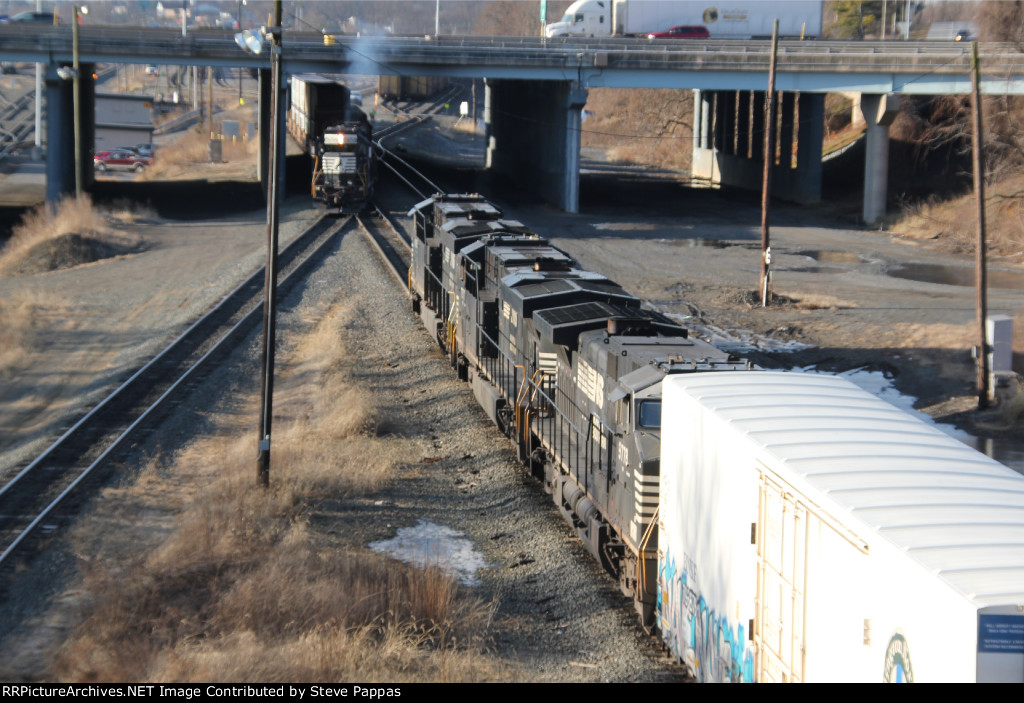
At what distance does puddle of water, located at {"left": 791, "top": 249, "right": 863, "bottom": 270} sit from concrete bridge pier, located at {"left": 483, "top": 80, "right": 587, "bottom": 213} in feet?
45.3

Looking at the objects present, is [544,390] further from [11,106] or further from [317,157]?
[11,106]

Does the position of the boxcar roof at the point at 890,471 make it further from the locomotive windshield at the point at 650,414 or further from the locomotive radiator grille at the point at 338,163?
the locomotive radiator grille at the point at 338,163

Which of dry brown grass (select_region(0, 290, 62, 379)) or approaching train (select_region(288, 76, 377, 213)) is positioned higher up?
approaching train (select_region(288, 76, 377, 213))

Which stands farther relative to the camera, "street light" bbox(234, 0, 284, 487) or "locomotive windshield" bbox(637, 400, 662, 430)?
"street light" bbox(234, 0, 284, 487)

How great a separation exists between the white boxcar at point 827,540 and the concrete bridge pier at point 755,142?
53106mm

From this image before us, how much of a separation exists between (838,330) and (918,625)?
24.6 metres

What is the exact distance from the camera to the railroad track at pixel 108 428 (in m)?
15.2

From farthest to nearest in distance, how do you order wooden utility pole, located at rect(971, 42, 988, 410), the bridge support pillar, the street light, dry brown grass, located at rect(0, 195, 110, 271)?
1. the bridge support pillar
2. dry brown grass, located at rect(0, 195, 110, 271)
3. wooden utility pole, located at rect(971, 42, 988, 410)
4. the street light

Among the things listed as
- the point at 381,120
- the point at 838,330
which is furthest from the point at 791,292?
the point at 381,120

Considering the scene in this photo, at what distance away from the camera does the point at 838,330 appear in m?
29.5

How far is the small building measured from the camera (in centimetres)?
9119

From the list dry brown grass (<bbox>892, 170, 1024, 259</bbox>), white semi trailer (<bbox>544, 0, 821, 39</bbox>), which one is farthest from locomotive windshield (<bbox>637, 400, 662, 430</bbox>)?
white semi trailer (<bbox>544, 0, 821, 39</bbox>)

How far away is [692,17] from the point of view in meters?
68.8

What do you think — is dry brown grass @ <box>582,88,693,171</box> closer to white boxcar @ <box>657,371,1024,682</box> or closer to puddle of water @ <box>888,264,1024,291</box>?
puddle of water @ <box>888,264,1024,291</box>
